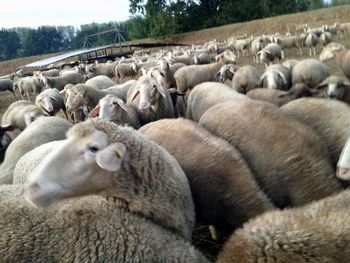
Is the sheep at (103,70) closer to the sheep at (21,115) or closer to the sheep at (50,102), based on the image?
the sheep at (50,102)

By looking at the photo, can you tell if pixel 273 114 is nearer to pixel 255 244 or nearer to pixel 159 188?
pixel 159 188

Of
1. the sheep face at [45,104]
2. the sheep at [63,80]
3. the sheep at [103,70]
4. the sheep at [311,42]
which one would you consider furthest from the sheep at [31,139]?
the sheep at [311,42]

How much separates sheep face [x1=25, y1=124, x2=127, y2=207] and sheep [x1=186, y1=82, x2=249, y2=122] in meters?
3.31

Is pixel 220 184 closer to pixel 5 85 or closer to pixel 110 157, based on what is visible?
pixel 110 157

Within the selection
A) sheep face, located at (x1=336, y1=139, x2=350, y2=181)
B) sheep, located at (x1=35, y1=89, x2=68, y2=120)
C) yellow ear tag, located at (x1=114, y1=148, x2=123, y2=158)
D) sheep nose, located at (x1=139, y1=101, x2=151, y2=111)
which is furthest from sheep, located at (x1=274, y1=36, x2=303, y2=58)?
yellow ear tag, located at (x1=114, y1=148, x2=123, y2=158)

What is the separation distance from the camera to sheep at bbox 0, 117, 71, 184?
15.3 feet

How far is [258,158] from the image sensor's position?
334 centimetres

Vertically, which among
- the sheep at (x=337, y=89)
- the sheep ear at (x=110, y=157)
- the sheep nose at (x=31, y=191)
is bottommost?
the sheep at (x=337, y=89)

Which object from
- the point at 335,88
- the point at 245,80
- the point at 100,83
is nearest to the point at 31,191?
the point at 335,88

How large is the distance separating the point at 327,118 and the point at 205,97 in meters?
2.61

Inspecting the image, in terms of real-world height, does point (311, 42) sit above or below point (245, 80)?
below

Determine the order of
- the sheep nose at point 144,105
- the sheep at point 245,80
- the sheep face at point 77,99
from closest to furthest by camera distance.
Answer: the sheep nose at point 144,105 < the sheep face at point 77,99 < the sheep at point 245,80

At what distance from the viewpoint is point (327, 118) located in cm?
383

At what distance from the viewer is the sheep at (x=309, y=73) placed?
878cm
